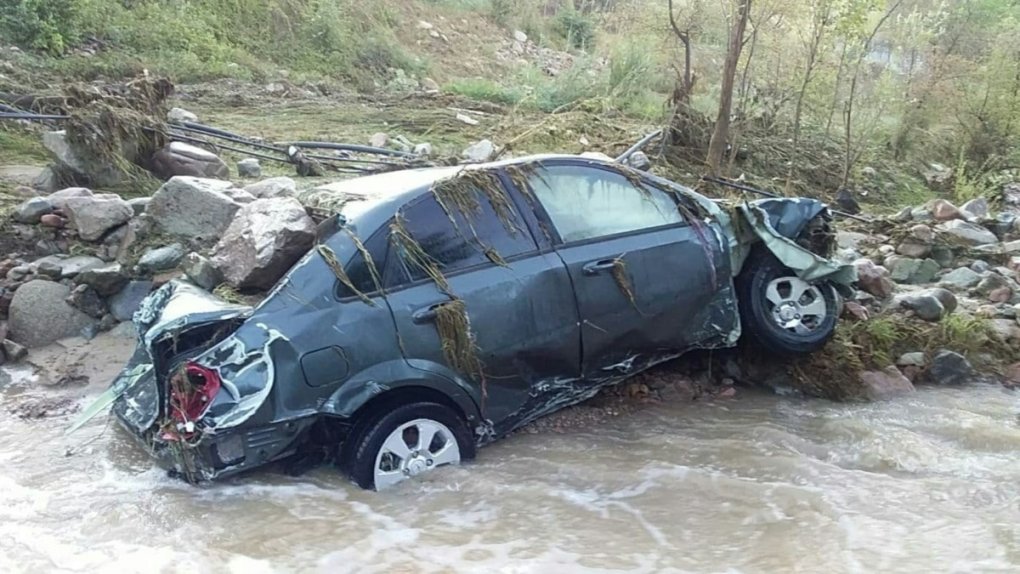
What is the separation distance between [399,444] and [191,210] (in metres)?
3.44

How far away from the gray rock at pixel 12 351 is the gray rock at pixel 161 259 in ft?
3.34

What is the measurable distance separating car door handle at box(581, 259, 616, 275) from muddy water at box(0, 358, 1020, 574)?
1.04 m

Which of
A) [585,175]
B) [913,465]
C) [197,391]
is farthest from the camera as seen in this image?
[585,175]

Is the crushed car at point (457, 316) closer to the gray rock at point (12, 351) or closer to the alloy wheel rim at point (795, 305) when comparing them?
the alloy wheel rim at point (795, 305)

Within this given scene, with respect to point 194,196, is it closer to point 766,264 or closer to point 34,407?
point 34,407

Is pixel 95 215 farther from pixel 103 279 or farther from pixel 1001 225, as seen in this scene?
pixel 1001 225

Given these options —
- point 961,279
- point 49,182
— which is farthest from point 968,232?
point 49,182

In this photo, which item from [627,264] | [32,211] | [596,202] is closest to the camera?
[627,264]

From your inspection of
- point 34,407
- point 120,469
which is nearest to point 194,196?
point 34,407

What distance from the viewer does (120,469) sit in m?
5.38

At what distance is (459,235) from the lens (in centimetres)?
532

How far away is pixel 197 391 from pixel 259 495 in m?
0.68

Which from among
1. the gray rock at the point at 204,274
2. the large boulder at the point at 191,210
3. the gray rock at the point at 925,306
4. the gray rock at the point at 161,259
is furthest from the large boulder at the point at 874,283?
the gray rock at the point at 161,259

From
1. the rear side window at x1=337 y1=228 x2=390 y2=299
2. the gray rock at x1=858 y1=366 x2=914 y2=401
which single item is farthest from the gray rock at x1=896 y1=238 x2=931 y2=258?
the rear side window at x1=337 y1=228 x2=390 y2=299
